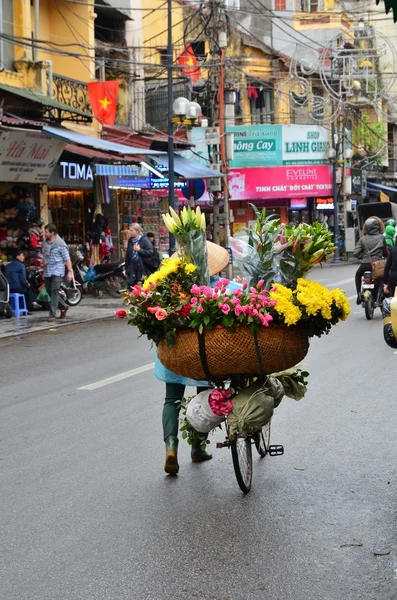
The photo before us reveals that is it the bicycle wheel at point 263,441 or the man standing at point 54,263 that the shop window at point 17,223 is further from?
the bicycle wheel at point 263,441

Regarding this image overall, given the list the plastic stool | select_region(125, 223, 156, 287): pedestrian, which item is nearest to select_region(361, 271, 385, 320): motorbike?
select_region(125, 223, 156, 287): pedestrian

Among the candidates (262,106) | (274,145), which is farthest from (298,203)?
(262,106)

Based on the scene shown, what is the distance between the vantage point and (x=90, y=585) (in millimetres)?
4723

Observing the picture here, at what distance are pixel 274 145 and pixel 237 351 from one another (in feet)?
124

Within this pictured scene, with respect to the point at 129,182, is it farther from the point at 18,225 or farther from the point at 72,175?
the point at 18,225

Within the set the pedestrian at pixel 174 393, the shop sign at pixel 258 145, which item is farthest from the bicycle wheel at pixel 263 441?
the shop sign at pixel 258 145

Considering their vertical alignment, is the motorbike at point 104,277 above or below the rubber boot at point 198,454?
above

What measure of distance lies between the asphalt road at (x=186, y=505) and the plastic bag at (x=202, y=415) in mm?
426

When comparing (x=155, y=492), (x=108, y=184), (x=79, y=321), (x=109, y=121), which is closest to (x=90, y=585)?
(x=155, y=492)

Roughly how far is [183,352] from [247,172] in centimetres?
3762

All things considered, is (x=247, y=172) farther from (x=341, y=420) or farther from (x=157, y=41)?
(x=341, y=420)

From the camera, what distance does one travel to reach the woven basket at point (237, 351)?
6094 mm

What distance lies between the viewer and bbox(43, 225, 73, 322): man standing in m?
18.7

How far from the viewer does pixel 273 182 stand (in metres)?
43.2
